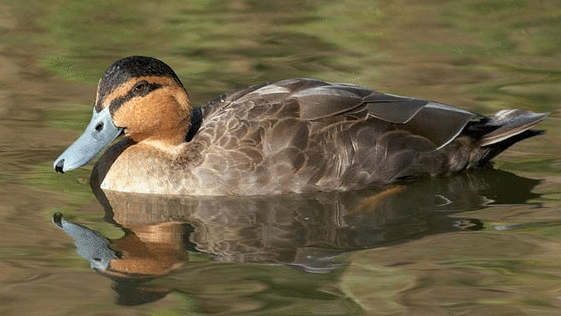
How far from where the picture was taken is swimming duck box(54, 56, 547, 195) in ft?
30.6

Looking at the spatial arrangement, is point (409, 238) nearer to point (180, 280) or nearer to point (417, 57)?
point (180, 280)

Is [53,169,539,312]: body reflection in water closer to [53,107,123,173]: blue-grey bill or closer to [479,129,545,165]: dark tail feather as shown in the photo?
[479,129,545,165]: dark tail feather

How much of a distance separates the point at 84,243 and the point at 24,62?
490cm

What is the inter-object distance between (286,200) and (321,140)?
58 centimetres

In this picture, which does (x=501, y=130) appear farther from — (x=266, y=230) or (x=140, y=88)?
(x=140, y=88)

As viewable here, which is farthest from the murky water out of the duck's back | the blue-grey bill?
the blue-grey bill

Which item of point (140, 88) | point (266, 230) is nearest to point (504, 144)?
point (266, 230)

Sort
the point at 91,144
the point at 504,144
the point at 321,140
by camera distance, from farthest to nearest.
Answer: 1. the point at 504,144
2. the point at 321,140
3. the point at 91,144

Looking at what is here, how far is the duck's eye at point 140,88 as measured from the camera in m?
9.26

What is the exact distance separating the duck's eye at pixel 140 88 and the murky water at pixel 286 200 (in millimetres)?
820

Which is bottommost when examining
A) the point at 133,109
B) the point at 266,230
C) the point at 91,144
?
the point at 266,230

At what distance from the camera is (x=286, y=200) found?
9336 millimetres

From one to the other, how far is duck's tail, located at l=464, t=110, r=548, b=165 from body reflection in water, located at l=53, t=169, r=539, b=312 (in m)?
0.21

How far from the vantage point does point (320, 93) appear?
31.9ft
